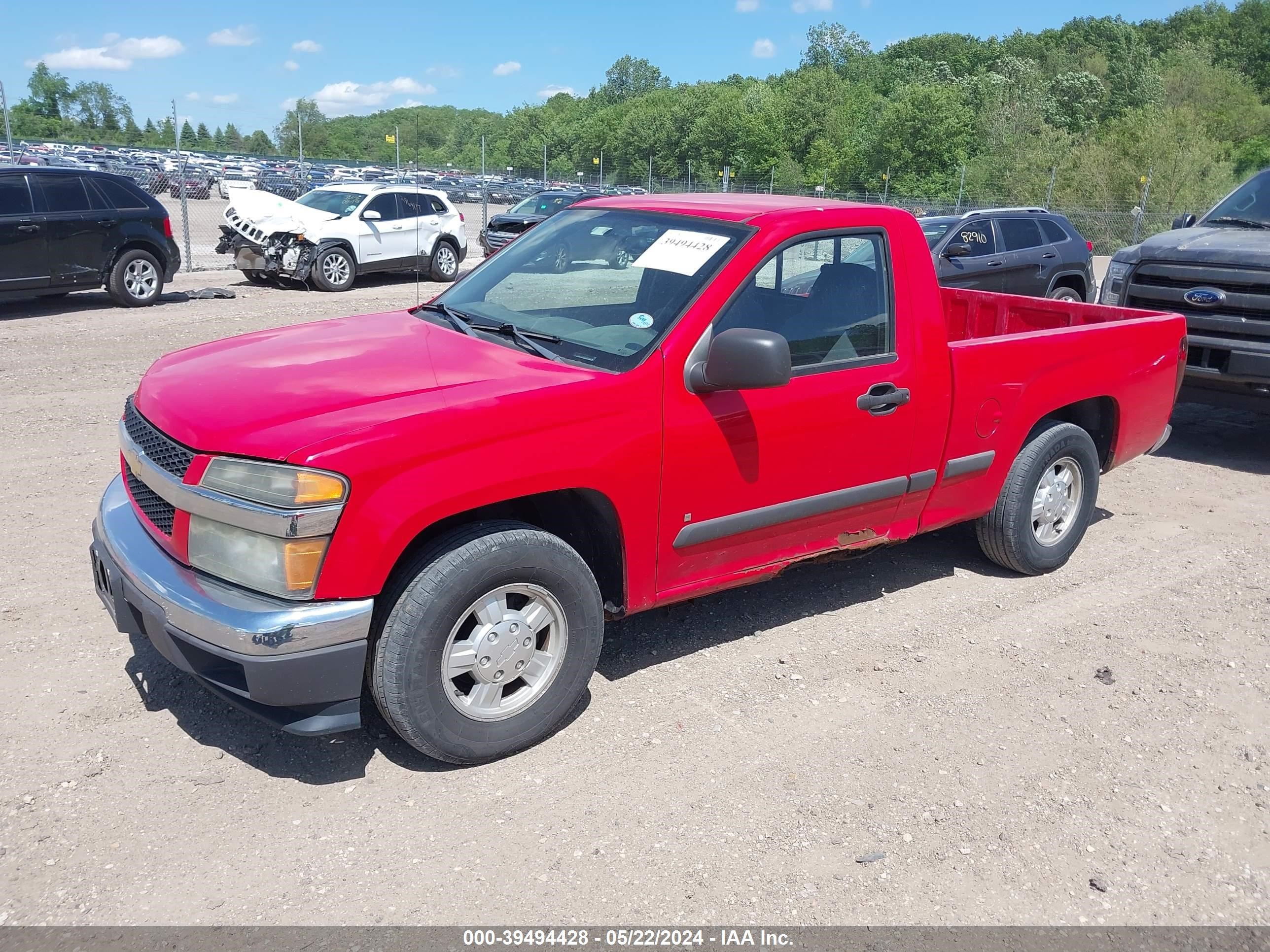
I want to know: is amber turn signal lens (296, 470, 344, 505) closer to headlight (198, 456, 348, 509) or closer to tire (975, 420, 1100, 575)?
headlight (198, 456, 348, 509)

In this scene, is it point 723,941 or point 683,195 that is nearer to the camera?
point 723,941

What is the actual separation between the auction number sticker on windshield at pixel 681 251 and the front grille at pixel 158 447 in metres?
1.87

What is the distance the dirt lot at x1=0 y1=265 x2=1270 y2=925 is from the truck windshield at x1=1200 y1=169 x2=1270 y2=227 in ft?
14.7

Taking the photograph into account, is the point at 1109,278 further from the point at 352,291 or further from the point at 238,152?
the point at 238,152

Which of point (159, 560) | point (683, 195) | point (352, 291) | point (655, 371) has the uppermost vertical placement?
point (683, 195)

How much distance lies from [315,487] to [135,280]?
1216 cm

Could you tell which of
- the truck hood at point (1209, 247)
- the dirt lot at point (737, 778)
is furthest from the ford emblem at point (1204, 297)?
the dirt lot at point (737, 778)

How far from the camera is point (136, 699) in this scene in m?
3.86

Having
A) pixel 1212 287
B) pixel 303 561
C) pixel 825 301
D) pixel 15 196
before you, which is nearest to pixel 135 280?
pixel 15 196

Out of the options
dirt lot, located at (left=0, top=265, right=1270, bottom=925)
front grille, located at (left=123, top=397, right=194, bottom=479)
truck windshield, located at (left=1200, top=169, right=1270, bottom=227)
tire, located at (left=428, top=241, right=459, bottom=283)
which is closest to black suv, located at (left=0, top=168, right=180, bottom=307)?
tire, located at (left=428, top=241, right=459, bottom=283)

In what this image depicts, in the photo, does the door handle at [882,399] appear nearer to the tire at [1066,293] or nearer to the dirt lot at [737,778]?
the dirt lot at [737,778]

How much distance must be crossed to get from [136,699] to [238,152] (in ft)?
200

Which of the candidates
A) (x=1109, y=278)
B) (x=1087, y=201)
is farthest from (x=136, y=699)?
(x=1087, y=201)

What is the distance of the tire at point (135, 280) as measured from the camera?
518 inches
